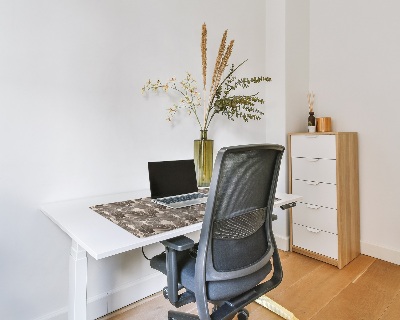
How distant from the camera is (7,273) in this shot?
4.83 ft

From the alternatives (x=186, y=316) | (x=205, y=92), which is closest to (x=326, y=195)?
(x=205, y=92)

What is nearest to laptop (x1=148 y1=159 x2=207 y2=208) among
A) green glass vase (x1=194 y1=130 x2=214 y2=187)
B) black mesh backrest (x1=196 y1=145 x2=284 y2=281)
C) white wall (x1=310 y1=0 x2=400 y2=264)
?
green glass vase (x1=194 y1=130 x2=214 y2=187)

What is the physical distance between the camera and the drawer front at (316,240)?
7.80ft

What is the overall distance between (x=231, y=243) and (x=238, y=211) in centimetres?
13

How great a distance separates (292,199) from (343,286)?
0.94m

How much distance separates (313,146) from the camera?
96.9 inches

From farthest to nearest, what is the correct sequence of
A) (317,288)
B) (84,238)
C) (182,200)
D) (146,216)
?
(317,288), (182,200), (146,216), (84,238)

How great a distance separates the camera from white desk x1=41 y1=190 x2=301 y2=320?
99cm

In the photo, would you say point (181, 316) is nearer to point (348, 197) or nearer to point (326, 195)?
point (326, 195)

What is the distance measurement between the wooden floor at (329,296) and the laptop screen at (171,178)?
0.78 m

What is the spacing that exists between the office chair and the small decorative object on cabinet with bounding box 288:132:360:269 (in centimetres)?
132

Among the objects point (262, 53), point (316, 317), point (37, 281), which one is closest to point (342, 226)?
point (316, 317)

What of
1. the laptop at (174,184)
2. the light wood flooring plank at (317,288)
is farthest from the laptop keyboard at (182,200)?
the light wood flooring plank at (317,288)

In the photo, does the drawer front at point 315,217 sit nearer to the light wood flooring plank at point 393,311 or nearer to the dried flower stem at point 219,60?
the light wood flooring plank at point 393,311
